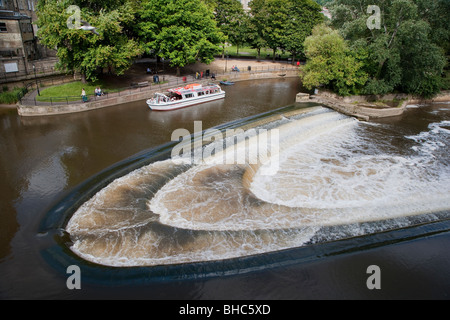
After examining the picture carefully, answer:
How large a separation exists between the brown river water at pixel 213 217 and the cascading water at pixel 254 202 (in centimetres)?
8

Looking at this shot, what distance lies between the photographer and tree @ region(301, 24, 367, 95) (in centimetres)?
4156

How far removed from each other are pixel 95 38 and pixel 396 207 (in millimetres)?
32264

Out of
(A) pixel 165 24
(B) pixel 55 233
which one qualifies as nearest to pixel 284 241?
(B) pixel 55 233

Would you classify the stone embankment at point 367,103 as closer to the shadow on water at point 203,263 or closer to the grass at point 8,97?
the shadow on water at point 203,263

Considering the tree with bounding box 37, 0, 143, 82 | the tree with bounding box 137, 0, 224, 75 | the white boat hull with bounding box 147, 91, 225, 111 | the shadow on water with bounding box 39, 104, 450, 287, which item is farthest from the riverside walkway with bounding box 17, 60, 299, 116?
the shadow on water with bounding box 39, 104, 450, 287

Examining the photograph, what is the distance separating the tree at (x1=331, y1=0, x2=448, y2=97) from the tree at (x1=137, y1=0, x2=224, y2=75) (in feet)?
63.5

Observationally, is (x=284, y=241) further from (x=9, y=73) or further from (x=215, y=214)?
(x=9, y=73)

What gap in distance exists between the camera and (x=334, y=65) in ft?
136

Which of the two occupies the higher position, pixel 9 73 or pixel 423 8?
pixel 423 8

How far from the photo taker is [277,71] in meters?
58.3

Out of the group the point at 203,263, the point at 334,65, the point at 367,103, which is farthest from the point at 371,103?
the point at 203,263

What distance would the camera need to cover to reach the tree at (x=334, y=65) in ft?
136

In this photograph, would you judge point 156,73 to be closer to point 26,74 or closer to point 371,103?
point 26,74
